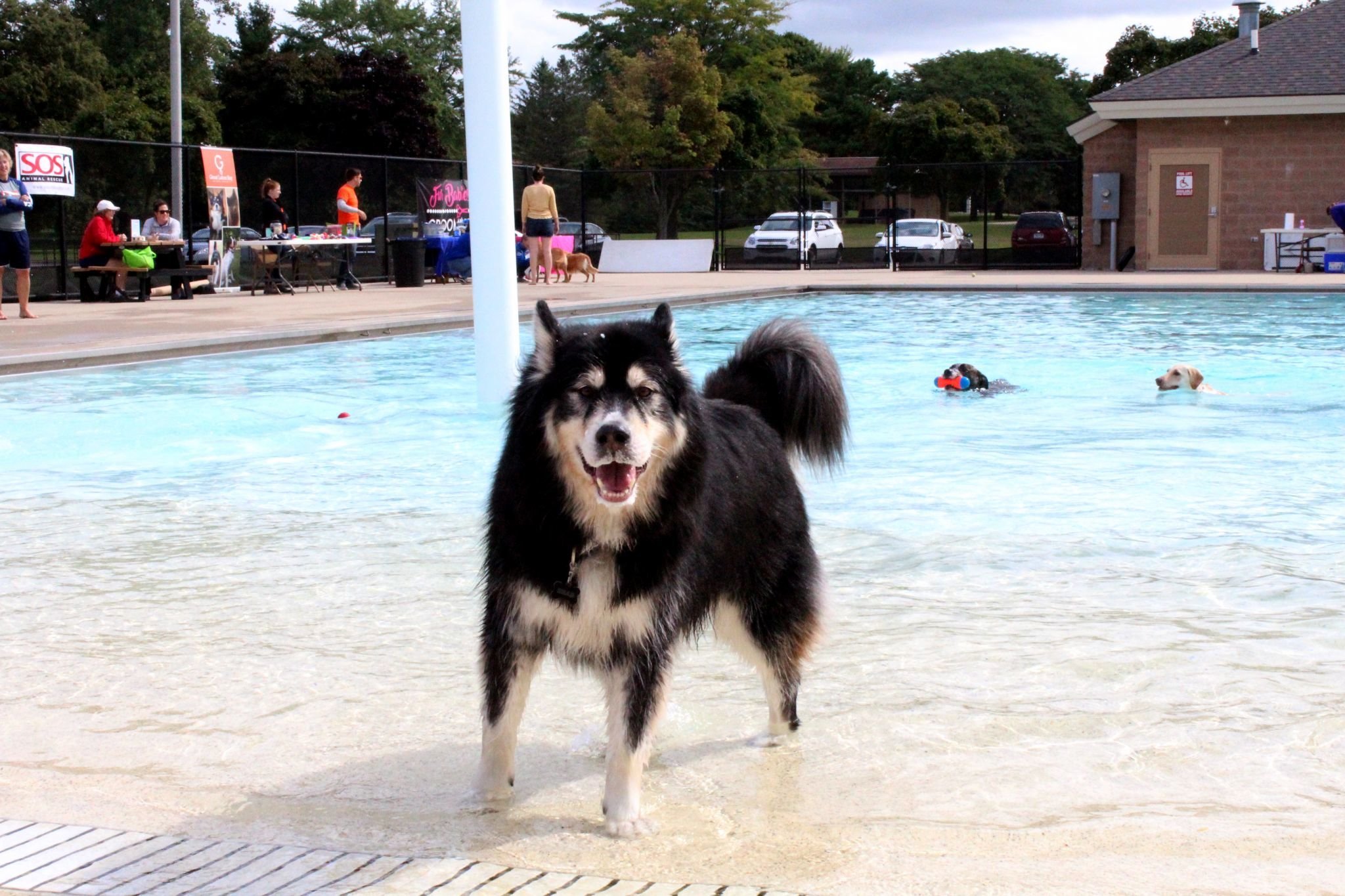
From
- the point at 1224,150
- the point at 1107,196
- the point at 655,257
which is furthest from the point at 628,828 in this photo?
the point at 655,257

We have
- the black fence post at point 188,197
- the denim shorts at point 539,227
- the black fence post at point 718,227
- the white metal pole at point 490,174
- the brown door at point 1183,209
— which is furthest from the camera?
the black fence post at point 718,227

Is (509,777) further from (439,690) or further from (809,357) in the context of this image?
(809,357)

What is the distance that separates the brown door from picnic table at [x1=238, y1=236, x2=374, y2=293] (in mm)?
17642

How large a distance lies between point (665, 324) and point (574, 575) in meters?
0.68

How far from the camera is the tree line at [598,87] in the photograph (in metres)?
51.1

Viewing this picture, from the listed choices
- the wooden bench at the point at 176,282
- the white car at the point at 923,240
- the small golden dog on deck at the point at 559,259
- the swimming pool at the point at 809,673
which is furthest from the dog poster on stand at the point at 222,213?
the white car at the point at 923,240

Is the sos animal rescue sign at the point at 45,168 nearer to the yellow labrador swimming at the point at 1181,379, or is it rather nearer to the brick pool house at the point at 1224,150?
the yellow labrador swimming at the point at 1181,379

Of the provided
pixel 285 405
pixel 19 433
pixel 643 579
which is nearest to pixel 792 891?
pixel 643 579

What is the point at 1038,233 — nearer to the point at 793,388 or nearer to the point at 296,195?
the point at 296,195

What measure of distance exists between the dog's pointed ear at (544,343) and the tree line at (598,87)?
30342mm

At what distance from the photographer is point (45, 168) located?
66.7ft

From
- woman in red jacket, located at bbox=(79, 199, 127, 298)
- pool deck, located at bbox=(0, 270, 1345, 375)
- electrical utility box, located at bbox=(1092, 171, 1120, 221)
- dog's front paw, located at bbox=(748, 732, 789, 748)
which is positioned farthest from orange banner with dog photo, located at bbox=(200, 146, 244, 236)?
dog's front paw, located at bbox=(748, 732, 789, 748)

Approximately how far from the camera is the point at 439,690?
456cm

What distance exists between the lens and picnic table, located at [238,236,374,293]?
74.2ft
